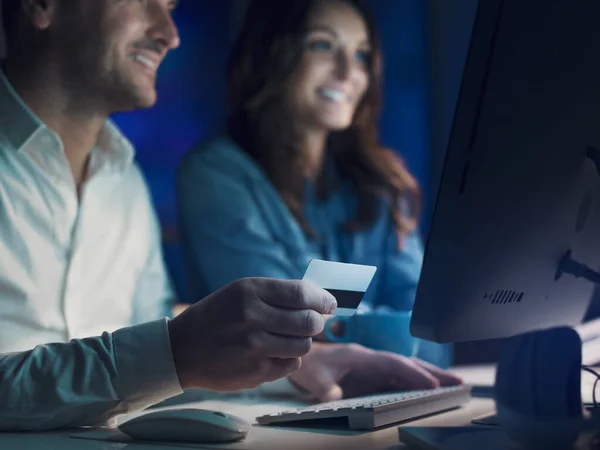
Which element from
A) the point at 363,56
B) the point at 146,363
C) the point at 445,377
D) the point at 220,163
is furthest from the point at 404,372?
the point at 363,56

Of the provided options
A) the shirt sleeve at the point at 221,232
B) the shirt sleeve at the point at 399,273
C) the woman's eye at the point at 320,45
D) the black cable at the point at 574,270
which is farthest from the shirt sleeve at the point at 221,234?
the black cable at the point at 574,270

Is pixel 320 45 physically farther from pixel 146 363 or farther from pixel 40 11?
pixel 146 363

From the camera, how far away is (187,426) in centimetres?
61

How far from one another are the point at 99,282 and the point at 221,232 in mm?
434

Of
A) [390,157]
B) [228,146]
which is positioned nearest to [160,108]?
[228,146]

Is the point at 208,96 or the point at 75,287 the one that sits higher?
the point at 208,96

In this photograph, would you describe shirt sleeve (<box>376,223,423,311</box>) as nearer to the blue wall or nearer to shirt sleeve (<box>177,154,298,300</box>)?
shirt sleeve (<box>177,154,298,300</box>)

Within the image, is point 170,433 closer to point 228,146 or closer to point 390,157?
point 228,146

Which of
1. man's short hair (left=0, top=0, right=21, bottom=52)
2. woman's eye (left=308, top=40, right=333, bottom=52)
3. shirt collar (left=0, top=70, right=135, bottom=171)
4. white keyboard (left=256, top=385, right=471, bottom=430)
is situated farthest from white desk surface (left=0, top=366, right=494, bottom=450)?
woman's eye (left=308, top=40, right=333, bottom=52)

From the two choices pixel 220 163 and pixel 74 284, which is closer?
pixel 74 284

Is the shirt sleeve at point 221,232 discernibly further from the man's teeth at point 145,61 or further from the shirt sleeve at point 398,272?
the man's teeth at point 145,61

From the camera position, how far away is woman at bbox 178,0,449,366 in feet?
5.26

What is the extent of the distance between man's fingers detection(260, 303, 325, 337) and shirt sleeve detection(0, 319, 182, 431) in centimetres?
12

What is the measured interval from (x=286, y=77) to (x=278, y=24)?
0.46ft
